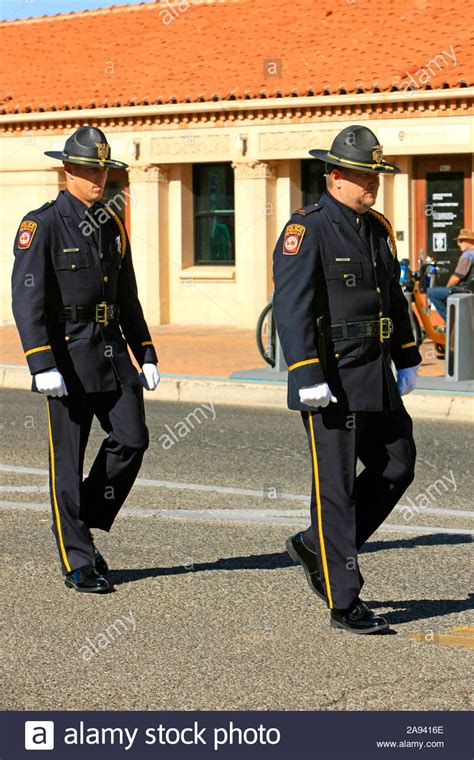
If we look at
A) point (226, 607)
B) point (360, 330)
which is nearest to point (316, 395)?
point (360, 330)

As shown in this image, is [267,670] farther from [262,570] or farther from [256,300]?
[256,300]

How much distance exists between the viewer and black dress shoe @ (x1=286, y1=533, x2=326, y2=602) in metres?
6.45

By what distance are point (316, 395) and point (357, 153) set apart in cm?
100

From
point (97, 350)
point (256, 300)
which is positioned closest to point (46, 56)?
point (256, 300)

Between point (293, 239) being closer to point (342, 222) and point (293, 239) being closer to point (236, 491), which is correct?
point (342, 222)

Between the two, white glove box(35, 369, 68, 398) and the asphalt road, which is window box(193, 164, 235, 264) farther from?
white glove box(35, 369, 68, 398)

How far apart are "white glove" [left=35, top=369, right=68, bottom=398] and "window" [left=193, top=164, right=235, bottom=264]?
17.6 m

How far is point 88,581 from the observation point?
22.4ft

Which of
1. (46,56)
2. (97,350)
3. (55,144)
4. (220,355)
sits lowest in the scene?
(220,355)

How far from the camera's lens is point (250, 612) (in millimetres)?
6488

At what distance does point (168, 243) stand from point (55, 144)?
2.91 metres

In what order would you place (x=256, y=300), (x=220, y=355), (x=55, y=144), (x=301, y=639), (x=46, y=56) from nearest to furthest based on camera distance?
(x=301, y=639) → (x=220, y=355) → (x=256, y=300) → (x=55, y=144) → (x=46, y=56)

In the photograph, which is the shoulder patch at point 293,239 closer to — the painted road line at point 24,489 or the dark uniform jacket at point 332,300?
the dark uniform jacket at point 332,300

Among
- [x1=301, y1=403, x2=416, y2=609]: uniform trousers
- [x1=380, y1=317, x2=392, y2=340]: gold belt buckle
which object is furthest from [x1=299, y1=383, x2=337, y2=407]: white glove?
[x1=380, y1=317, x2=392, y2=340]: gold belt buckle
